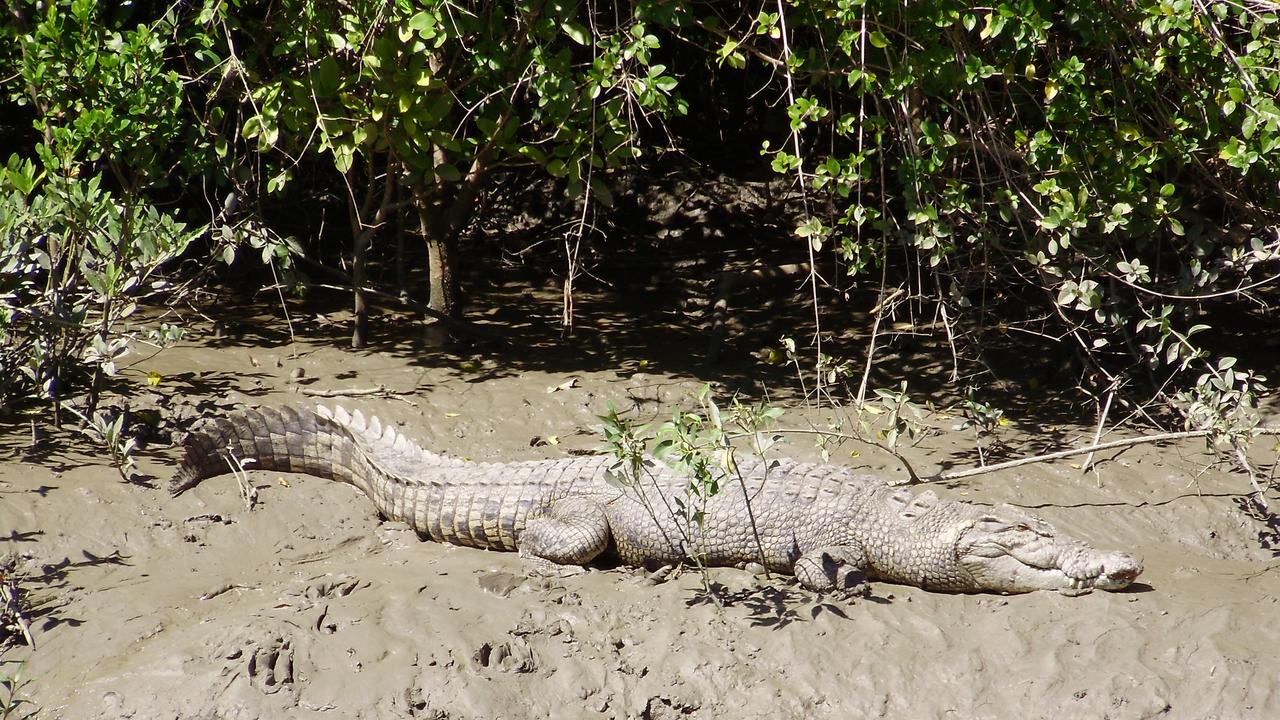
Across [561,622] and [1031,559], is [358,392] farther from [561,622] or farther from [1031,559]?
[1031,559]

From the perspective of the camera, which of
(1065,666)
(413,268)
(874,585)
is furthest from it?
(413,268)

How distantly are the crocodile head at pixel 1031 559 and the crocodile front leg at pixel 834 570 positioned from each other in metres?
0.45

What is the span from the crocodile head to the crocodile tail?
3.12m

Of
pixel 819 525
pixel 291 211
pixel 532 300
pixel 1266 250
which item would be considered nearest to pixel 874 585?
pixel 819 525

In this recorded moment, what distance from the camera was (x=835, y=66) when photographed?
6.24 m

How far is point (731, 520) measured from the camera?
5254mm

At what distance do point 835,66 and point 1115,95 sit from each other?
149 centimetres

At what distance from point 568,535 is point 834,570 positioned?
49.4 inches

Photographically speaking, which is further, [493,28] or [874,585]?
[493,28]

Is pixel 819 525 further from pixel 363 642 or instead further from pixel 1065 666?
pixel 363 642

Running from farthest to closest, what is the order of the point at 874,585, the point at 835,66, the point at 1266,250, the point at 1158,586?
the point at 835,66 → the point at 1266,250 → the point at 874,585 → the point at 1158,586

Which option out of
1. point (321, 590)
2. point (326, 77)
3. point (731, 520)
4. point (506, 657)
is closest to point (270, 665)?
point (321, 590)

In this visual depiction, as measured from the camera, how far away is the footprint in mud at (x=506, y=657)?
14.5 ft

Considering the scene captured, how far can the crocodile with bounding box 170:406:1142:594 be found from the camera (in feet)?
16.1
